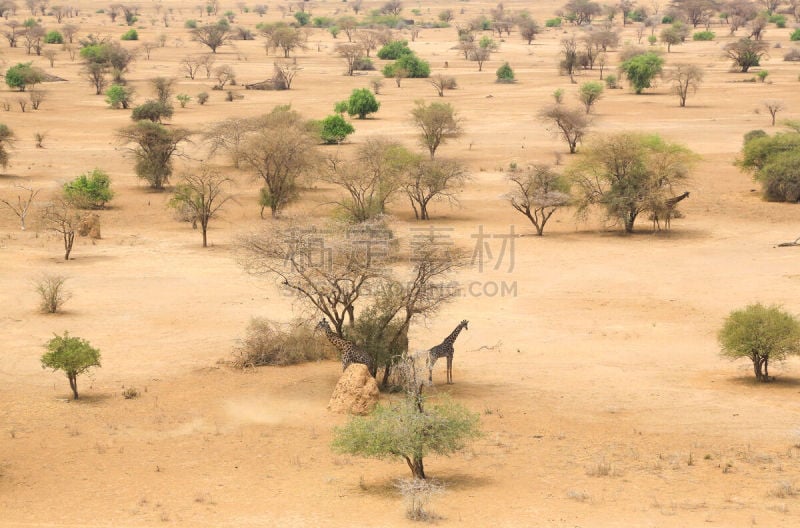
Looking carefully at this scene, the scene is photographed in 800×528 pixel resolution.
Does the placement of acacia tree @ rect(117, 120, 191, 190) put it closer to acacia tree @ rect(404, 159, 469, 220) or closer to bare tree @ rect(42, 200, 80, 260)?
bare tree @ rect(42, 200, 80, 260)

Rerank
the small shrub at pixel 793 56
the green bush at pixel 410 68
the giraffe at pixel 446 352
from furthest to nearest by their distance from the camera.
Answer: the small shrub at pixel 793 56 → the green bush at pixel 410 68 → the giraffe at pixel 446 352

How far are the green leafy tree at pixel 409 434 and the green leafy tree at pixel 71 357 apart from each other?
660cm

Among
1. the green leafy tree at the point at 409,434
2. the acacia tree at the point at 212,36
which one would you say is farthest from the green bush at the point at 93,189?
the acacia tree at the point at 212,36

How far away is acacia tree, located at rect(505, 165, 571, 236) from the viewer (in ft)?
126

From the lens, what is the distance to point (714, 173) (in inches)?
1914

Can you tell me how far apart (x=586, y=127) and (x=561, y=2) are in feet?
341

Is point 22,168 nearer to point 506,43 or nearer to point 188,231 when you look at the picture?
point 188,231

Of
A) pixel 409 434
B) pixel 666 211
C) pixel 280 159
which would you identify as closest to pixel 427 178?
pixel 280 159

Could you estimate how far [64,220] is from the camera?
3378 cm

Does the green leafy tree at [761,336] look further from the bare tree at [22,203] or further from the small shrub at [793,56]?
the small shrub at [793,56]

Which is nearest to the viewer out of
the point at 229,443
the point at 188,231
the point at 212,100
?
the point at 229,443

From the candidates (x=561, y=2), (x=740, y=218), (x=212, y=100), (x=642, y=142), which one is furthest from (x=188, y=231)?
(x=561, y=2)

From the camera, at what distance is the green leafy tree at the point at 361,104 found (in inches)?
2472

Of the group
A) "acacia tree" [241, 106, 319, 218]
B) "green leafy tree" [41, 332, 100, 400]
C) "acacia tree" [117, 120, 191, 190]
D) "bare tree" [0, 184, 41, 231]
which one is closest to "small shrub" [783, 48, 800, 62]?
"acacia tree" [241, 106, 319, 218]
